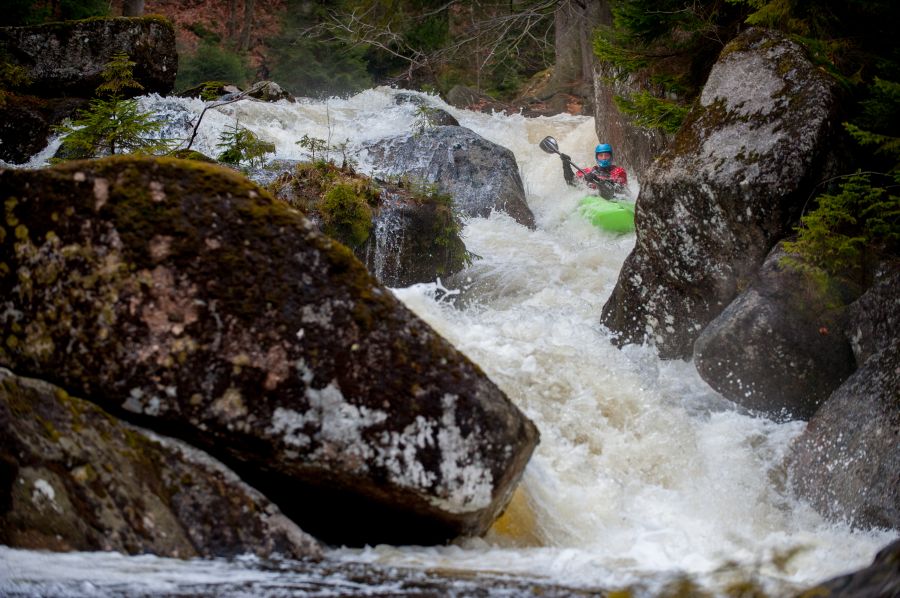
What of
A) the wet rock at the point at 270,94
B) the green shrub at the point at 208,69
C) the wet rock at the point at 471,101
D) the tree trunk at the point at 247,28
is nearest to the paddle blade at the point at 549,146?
the wet rock at the point at 270,94

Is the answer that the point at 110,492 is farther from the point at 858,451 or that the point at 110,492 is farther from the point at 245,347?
the point at 858,451

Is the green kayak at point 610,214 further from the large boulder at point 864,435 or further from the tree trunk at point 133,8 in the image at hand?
the tree trunk at point 133,8

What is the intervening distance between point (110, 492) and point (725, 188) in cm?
481

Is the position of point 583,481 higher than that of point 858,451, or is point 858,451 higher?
point 858,451

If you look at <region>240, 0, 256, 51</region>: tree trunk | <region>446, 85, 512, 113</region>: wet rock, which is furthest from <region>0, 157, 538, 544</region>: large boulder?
<region>240, 0, 256, 51</region>: tree trunk

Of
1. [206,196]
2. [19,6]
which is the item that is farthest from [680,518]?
[19,6]

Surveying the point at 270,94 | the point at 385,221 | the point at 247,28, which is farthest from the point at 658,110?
the point at 247,28

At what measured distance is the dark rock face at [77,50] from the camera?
11031 mm

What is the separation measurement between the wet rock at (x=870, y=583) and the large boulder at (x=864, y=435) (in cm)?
248

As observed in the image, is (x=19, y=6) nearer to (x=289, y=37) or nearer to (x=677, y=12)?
(x=289, y=37)

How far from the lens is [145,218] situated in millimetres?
2910

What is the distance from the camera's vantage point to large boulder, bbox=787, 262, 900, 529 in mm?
4020

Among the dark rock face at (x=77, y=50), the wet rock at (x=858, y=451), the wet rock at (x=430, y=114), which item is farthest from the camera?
the wet rock at (x=430, y=114)

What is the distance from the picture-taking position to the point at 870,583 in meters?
1.61
